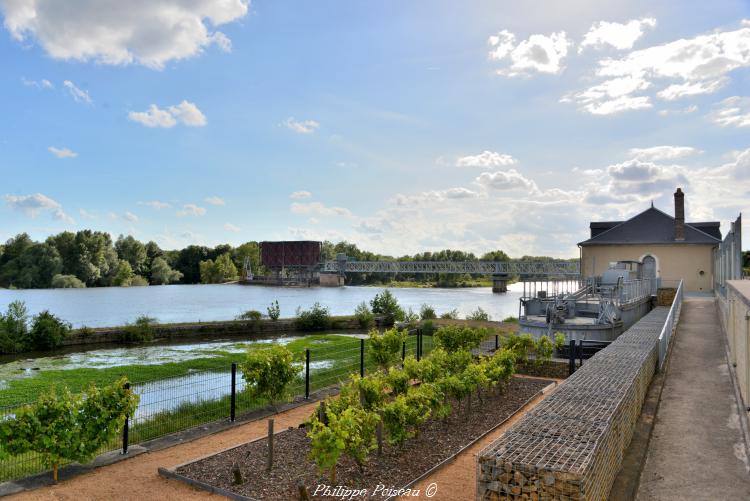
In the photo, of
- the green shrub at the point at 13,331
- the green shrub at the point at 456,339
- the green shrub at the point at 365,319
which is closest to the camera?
the green shrub at the point at 456,339

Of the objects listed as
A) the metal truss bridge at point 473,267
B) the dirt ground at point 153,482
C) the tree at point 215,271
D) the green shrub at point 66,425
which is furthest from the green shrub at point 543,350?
the tree at point 215,271

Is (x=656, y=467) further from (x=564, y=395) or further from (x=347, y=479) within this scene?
(x=347, y=479)

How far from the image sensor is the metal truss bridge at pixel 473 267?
276ft

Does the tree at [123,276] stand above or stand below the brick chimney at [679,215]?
below

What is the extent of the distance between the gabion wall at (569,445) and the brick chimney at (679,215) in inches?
1150

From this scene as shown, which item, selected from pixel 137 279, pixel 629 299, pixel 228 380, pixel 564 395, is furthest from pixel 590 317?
pixel 137 279

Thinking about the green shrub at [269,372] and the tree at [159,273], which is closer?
the green shrub at [269,372]

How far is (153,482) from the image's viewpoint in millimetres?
7066

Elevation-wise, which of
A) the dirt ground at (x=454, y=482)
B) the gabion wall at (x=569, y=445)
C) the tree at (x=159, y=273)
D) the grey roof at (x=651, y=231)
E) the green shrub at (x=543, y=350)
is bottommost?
the dirt ground at (x=454, y=482)

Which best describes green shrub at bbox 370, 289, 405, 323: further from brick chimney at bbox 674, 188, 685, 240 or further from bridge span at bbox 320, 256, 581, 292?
bridge span at bbox 320, 256, 581, 292

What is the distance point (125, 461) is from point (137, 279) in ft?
294

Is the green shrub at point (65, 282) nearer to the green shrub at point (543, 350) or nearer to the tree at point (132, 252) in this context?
the tree at point (132, 252)

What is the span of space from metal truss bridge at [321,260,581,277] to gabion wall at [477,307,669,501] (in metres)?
58.6

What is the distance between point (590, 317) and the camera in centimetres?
2086
